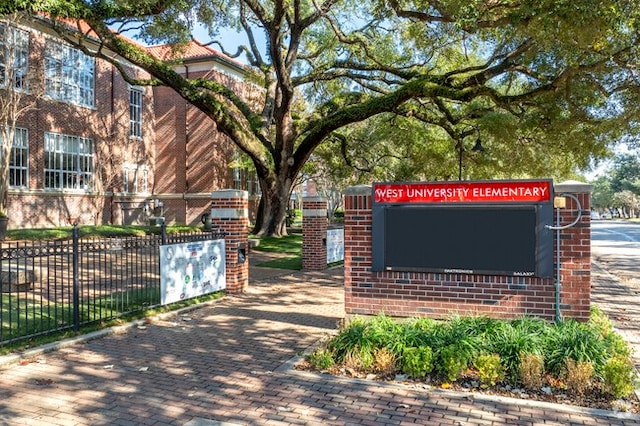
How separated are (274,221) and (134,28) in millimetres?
10522

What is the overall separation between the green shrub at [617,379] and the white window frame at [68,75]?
25660mm

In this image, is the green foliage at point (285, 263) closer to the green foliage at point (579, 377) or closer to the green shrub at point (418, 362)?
the green shrub at point (418, 362)

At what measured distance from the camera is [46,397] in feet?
16.9

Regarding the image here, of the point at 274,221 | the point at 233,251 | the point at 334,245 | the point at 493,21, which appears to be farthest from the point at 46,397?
the point at 274,221

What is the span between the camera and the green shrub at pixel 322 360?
19.7 feet

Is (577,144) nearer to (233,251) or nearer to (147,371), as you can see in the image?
(233,251)

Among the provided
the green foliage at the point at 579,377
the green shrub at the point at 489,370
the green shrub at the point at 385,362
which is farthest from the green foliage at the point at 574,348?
the green shrub at the point at 385,362

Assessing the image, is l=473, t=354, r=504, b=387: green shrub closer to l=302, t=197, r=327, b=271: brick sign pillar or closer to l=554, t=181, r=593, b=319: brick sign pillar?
l=554, t=181, r=593, b=319: brick sign pillar

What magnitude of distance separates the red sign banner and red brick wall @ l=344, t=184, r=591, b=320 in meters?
0.21

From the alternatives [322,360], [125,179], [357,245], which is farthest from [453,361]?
[125,179]

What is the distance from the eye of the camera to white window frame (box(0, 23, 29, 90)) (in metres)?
21.3

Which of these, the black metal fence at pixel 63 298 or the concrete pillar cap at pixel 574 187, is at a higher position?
the concrete pillar cap at pixel 574 187

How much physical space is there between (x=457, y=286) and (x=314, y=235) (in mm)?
9064

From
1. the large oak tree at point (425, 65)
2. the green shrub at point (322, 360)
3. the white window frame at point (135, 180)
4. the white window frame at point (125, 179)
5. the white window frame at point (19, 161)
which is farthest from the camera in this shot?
the white window frame at point (135, 180)
